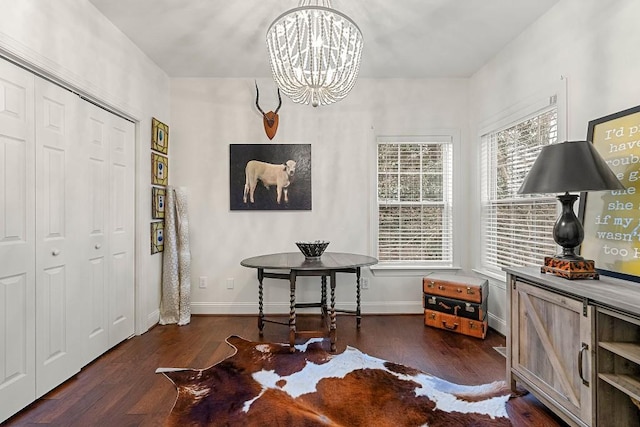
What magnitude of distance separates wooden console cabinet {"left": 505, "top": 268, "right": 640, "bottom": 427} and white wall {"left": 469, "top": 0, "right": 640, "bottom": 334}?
44.9 inches

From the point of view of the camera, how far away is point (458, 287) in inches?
132

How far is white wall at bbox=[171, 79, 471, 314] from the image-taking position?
398 cm

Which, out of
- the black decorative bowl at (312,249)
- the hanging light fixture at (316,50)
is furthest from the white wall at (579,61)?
the black decorative bowl at (312,249)

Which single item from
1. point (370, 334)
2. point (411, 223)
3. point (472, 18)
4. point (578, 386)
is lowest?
point (370, 334)

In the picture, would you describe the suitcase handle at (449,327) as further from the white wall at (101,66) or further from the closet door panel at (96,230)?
the closet door panel at (96,230)

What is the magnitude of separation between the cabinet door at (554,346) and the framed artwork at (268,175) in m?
2.49

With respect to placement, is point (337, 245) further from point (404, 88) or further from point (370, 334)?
point (404, 88)

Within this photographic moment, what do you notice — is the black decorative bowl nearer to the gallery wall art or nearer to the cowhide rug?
the cowhide rug

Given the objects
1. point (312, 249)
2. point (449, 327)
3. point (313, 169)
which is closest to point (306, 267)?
point (312, 249)

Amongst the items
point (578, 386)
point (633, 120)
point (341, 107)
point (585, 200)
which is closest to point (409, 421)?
point (578, 386)

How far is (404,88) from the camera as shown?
4.02 m

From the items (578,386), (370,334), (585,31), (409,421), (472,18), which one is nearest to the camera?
(578,386)

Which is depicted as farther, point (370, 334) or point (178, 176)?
point (178, 176)

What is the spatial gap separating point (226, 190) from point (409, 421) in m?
2.95
